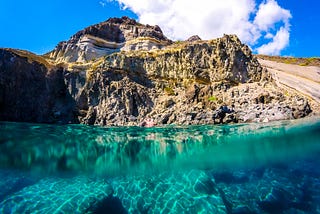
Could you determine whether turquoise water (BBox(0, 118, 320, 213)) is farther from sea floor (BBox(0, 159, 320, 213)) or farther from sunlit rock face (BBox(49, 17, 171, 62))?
sunlit rock face (BBox(49, 17, 171, 62))

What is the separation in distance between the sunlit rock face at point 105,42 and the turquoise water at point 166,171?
47489 millimetres

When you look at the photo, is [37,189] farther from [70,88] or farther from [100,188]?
[70,88]

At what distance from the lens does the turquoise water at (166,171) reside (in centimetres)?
1084

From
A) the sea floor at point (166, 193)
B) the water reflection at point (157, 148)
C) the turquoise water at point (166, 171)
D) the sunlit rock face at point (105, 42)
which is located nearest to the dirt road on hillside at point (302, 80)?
the water reflection at point (157, 148)

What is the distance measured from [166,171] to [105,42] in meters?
70.4

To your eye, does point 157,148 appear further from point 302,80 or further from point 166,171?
point 302,80

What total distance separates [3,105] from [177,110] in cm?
3075

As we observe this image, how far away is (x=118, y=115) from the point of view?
41.6 meters

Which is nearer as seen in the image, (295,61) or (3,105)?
(3,105)

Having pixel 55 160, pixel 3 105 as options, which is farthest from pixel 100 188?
pixel 3 105

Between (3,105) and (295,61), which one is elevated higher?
(295,61)

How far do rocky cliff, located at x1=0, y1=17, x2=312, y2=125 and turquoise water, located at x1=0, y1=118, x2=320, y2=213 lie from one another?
10.1 metres

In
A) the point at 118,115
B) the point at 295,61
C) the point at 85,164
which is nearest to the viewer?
the point at 85,164

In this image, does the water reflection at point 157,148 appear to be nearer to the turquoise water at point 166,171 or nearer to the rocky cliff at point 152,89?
the turquoise water at point 166,171
